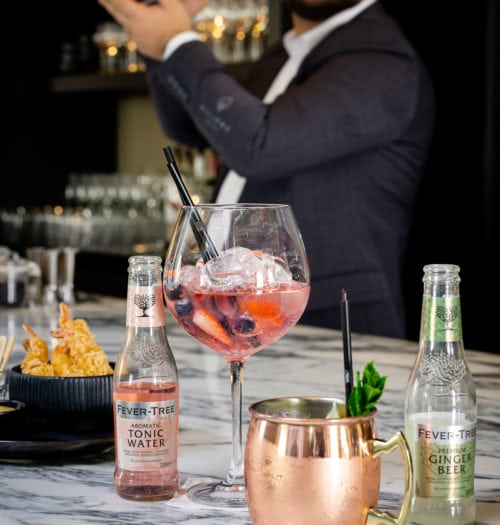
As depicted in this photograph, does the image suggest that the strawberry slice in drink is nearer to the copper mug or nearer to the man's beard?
the copper mug

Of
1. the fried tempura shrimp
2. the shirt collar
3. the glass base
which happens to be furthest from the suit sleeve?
the glass base

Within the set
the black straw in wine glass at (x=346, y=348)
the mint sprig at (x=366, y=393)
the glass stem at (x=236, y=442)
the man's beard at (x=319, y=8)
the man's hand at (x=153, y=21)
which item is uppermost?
the man's beard at (x=319, y=8)

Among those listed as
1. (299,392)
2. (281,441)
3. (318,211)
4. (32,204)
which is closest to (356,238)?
(318,211)

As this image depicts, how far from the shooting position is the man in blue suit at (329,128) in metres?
2.40

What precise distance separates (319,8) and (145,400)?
189cm

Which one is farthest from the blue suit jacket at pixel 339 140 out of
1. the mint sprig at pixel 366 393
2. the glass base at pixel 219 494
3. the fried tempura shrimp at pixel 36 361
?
the mint sprig at pixel 366 393

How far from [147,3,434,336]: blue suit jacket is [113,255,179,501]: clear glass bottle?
1447 mm

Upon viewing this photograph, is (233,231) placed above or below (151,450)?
above

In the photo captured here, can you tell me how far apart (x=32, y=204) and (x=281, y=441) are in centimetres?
447

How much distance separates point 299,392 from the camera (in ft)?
4.67

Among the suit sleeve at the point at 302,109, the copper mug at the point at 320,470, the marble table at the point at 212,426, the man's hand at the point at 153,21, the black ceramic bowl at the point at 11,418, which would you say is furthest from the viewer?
the man's hand at the point at 153,21

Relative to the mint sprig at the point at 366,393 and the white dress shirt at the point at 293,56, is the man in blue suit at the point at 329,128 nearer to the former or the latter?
the white dress shirt at the point at 293,56

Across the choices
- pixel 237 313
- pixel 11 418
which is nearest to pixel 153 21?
pixel 11 418

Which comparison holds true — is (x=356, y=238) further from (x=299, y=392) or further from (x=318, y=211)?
(x=299, y=392)
